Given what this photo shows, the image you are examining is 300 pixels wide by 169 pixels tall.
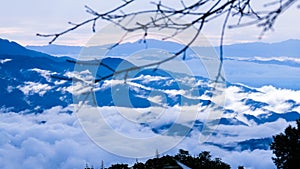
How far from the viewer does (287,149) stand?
34.5m

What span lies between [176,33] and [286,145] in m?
32.6

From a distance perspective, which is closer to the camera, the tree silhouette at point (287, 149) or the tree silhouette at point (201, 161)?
the tree silhouette at point (287, 149)

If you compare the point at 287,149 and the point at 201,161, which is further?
the point at 201,161

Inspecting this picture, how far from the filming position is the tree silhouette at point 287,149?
33.4 meters

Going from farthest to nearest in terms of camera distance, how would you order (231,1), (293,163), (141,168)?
(141,168), (293,163), (231,1)

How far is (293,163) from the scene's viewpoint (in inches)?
1313

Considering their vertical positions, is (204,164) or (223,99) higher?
(204,164)

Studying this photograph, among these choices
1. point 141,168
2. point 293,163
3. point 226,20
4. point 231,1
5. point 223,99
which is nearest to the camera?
point 226,20

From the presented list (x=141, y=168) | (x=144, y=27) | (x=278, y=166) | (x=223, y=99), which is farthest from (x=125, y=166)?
(x=144, y=27)

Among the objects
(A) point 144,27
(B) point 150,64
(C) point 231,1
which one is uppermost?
(C) point 231,1

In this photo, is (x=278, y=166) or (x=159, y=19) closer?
(x=159, y=19)

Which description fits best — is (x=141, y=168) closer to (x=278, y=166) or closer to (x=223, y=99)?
(x=278, y=166)

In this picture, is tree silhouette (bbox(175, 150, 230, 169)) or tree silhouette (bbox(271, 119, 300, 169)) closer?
tree silhouette (bbox(271, 119, 300, 169))

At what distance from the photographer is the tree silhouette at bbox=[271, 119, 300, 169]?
109ft
